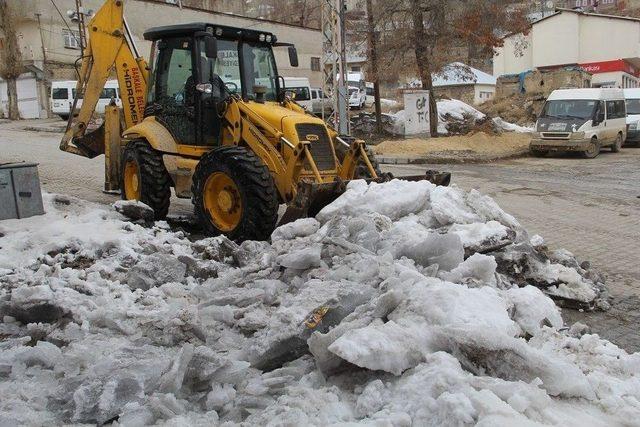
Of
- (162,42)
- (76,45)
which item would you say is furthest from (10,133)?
(162,42)

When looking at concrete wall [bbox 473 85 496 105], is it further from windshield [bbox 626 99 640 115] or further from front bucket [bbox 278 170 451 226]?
front bucket [bbox 278 170 451 226]

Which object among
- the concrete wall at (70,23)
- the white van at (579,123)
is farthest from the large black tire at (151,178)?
the concrete wall at (70,23)

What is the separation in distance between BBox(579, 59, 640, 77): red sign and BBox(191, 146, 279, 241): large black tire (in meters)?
36.8

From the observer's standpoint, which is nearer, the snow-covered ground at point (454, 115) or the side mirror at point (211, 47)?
the side mirror at point (211, 47)

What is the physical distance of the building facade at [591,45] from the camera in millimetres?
40219

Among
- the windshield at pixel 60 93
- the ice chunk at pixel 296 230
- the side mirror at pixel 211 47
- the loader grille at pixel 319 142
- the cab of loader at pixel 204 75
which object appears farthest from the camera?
the windshield at pixel 60 93

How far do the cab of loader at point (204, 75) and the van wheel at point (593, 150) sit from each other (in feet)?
46.0

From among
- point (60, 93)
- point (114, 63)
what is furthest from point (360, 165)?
point (60, 93)

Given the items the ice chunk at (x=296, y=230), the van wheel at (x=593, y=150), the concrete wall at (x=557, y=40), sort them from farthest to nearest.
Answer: the concrete wall at (x=557, y=40), the van wheel at (x=593, y=150), the ice chunk at (x=296, y=230)

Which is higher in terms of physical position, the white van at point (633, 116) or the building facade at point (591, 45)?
the building facade at point (591, 45)

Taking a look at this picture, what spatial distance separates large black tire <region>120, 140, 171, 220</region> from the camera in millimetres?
8430

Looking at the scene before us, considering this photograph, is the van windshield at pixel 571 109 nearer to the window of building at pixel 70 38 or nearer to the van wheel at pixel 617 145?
the van wheel at pixel 617 145

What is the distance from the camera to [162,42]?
28.4ft

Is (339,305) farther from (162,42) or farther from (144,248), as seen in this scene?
(162,42)
